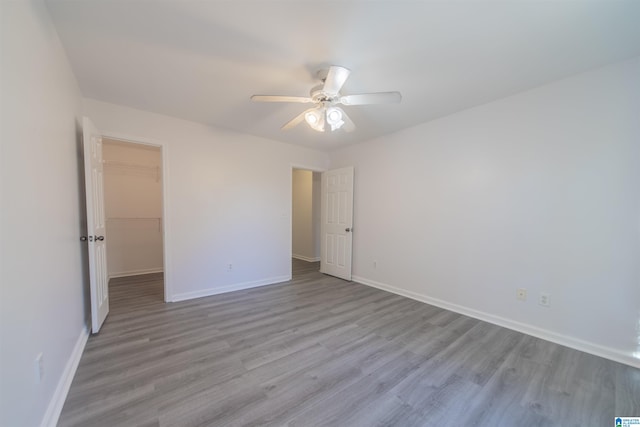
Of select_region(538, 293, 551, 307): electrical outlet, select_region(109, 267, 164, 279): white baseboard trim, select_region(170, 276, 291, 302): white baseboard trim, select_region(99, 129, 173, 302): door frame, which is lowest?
select_region(109, 267, 164, 279): white baseboard trim

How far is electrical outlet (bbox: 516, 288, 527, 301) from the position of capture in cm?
252

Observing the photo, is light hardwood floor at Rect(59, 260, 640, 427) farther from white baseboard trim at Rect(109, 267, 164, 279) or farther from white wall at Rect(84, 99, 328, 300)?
white baseboard trim at Rect(109, 267, 164, 279)

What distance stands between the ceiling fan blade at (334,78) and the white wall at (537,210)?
184 cm

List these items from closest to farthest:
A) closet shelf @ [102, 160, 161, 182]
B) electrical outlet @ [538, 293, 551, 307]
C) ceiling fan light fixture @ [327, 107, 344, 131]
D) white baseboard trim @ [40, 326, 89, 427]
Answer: white baseboard trim @ [40, 326, 89, 427], ceiling fan light fixture @ [327, 107, 344, 131], electrical outlet @ [538, 293, 551, 307], closet shelf @ [102, 160, 161, 182]

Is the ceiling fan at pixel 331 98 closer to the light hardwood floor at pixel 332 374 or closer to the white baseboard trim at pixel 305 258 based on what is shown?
the light hardwood floor at pixel 332 374

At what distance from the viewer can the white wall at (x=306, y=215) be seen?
6.02 meters

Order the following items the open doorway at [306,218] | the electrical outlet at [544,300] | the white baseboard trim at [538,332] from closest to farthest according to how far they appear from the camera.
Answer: the white baseboard trim at [538,332], the electrical outlet at [544,300], the open doorway at [306,218]

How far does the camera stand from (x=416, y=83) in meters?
2.31

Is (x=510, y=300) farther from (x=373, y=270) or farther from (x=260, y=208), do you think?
(x=260, y=208)

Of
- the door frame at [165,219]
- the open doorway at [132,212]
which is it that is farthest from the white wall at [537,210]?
the open doorway at [132,212]

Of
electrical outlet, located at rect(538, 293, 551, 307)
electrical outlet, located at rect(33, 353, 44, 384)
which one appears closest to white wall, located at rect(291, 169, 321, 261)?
electrical outlet, located at rect(538, 293, 551, 307)

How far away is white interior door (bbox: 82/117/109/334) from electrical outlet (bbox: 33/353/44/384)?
Answer: 45.0 inches

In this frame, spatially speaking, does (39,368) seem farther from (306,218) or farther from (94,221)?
(306,218)

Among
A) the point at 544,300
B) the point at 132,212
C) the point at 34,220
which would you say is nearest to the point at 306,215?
the point at 132,212
